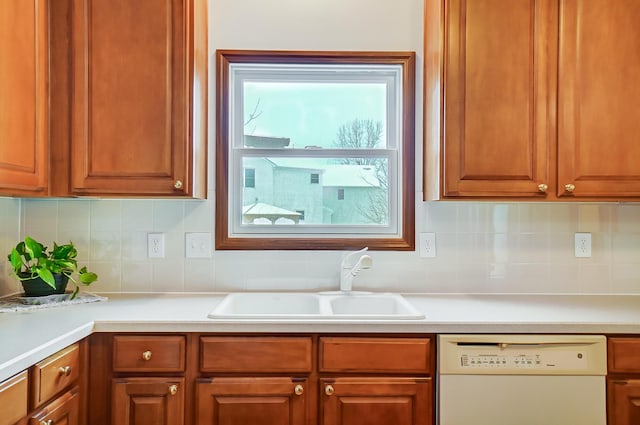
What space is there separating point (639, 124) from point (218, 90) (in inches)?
72.4

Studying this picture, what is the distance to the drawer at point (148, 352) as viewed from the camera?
5.18 feet

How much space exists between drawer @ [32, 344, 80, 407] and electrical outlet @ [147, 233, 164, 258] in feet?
2.25

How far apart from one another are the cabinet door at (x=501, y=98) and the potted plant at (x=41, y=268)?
1.64 meters

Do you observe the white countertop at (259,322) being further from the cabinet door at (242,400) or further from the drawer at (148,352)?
the cabinet door at (242,400)

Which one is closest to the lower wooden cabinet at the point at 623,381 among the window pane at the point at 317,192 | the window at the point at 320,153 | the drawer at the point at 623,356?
the drawer at the point at 623,356

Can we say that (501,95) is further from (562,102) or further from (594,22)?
(594,22)

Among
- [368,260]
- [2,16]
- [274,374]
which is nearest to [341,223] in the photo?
[368,260]

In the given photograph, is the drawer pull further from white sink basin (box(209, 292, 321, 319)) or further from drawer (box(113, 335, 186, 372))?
white sink basin (box(209, 292, 321, 319))

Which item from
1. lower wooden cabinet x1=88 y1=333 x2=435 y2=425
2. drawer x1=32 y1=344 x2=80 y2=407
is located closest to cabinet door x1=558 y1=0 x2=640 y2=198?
lower wooden cabinet x1=88 y1=333 x2=435 y2=425

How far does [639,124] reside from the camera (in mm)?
1822

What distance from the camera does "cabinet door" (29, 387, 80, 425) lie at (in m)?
1.30

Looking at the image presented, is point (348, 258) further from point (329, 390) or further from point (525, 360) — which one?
point (525, 360)

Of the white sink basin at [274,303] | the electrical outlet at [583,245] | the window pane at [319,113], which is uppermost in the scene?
the window pane at [319,113]

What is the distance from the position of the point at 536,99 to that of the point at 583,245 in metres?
0.82
